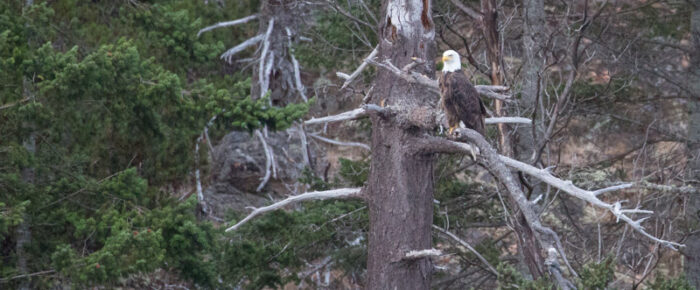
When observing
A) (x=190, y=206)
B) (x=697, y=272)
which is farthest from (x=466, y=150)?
(x=697, y=272)

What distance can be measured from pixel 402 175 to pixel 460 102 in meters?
0.79

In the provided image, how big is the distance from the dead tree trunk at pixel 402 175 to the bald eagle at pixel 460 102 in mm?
190

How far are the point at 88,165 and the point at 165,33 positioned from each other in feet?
6.66

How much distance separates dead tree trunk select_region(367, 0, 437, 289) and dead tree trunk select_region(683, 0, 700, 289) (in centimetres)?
473

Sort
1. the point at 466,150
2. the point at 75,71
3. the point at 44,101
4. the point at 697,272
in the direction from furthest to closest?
the point at 697,272 < the point at 44,101 < the point at 75,71 < the point at 466,150

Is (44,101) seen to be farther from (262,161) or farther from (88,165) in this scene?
(262,161)

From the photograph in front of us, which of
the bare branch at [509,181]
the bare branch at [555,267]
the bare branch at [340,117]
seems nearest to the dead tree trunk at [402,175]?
the bare branch at [340,117]

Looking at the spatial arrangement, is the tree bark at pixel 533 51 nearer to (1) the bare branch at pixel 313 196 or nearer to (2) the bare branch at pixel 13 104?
(1) the bare branch at pixel 313 196

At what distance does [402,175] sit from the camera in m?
6.41

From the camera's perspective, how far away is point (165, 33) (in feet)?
29.6

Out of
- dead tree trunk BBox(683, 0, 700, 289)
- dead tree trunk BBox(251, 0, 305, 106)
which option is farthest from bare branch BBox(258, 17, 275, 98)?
dead tree trunk BBox(683, 0, 700, 289)

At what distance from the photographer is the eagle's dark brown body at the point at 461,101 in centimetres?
642

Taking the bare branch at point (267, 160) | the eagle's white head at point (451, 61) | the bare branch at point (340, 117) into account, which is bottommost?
the bare branch at point (267, 160)

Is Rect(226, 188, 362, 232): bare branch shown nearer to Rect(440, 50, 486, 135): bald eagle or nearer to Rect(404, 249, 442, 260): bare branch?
Rect(404, 249, 442, 260): bare branch
